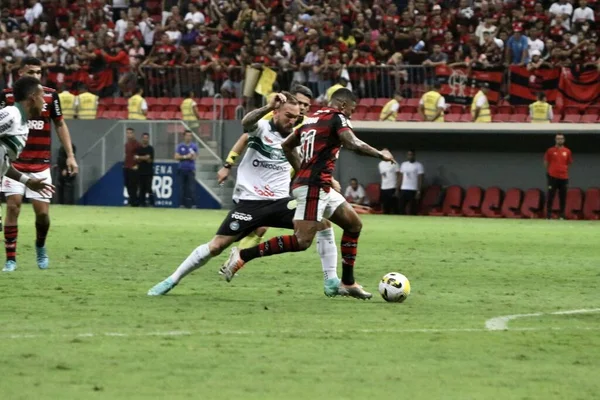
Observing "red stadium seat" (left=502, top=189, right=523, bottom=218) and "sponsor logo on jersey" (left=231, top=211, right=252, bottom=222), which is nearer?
"sponsor logo on jersey" (left=231, top=211, right=252, bottom=222)

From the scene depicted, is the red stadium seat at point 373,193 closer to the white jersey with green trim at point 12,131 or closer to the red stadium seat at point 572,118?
the red stadium seat at point 572,118

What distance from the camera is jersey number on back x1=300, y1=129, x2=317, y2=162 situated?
11898mm

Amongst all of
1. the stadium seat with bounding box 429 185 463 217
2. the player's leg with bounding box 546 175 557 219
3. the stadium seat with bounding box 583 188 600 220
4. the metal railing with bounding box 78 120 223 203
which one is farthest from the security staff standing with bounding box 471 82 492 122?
the metal railing with bounding box 78 120 223 203

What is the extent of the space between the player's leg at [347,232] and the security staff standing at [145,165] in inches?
991

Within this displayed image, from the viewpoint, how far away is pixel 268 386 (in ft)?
23.7

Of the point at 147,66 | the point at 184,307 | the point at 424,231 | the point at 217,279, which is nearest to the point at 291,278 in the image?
the point at 217,279

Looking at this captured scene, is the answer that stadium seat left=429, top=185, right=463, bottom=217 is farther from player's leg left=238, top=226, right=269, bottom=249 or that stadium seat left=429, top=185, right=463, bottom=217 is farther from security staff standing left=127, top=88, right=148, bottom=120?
player's leg left=238, top=226, right=269, bottom=249

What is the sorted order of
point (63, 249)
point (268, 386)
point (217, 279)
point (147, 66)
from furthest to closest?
point (147, 66) → point (63, 249) → point (217, 279) → point (268, 386)

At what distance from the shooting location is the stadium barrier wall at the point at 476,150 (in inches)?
1316

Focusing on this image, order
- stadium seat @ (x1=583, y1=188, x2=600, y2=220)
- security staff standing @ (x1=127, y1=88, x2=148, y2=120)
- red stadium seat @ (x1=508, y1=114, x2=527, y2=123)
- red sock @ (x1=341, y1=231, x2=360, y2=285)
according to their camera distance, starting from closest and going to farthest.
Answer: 1. red sock @ (x1=341, y1=231, x2=360, y2=285)
2. red stadium seat @ (x1=508, y1=114, x2=527, y2=123)
3. stadium seat @ (x1=583, y1=188, x2=600, y2=220)
4. security staff standing @ (x1=127, y1=88, x2=148, y2=120)

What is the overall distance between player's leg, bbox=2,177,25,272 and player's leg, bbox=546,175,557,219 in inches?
797

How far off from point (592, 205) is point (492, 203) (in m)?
2.86

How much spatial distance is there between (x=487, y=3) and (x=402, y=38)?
252 centimetres

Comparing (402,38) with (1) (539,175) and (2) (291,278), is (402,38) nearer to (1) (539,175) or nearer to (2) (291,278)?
(1) (539,175)
